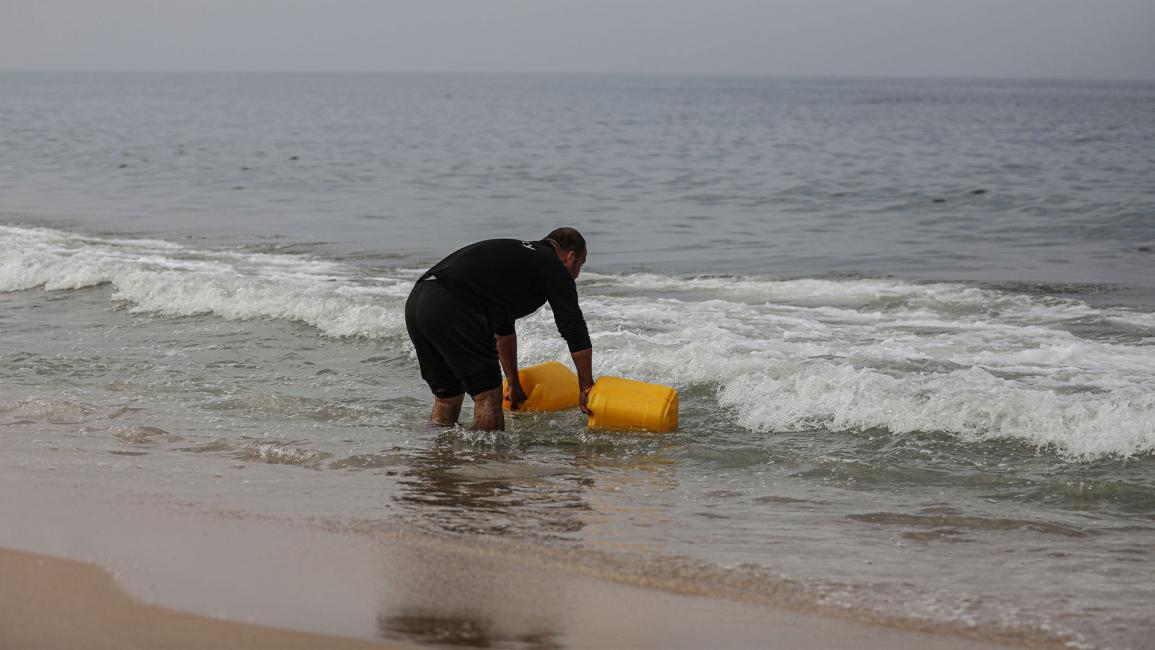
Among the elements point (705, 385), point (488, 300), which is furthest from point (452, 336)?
point (705, 385)

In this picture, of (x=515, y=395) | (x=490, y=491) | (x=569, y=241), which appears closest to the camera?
(x=490, y=491)

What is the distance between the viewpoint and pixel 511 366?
6.91 metres

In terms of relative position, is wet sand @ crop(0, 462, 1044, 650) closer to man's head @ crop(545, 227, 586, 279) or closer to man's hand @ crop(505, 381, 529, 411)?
man's head @ crop(545, 227, 586, 279)

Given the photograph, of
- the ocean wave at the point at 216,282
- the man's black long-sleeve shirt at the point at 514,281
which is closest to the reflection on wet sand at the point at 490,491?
the man's black long-sleeve shirt at the point at 514,281

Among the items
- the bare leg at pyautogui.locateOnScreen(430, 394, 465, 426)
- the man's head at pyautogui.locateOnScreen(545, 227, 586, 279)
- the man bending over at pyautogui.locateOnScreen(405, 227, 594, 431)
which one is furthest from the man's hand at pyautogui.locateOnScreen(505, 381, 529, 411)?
the man's head at pyautogui.locateOnScreen(545, 227, 586, 279)

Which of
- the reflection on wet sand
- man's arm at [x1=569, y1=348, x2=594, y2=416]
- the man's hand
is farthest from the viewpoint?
the man's hand

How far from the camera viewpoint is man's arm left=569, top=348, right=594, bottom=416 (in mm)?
6312

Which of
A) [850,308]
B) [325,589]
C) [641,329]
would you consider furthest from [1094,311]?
[325,589]

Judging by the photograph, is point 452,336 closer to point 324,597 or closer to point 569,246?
point 569,246

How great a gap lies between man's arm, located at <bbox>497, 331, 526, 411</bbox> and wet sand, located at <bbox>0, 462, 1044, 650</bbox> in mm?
1974

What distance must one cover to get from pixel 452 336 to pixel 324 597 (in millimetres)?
2429

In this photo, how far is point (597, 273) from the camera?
48.4 feet

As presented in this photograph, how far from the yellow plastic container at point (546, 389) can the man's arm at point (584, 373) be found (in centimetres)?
61

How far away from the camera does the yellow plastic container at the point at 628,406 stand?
6.91m
